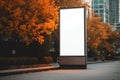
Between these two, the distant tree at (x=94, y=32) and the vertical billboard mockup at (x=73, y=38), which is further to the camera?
the distant tree at (x=94, y=32)

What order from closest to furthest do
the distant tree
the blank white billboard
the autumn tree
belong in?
the autumn tree → the blank white billboard → the distant tree

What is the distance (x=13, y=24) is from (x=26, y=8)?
305cm

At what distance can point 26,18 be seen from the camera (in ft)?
117

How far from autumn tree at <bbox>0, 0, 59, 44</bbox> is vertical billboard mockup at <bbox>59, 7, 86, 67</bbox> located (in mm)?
1822

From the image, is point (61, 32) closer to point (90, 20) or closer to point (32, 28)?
point (32, 28)

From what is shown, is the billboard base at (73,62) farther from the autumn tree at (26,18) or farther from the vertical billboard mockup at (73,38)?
the autumn tree at (26,18)

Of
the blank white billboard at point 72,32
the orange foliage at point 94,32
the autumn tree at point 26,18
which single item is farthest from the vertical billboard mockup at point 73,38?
the orange foliage at point 94,32

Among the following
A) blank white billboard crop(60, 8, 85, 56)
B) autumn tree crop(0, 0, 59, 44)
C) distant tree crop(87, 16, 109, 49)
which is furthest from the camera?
distant tree crop(87, 16, 109, 49)

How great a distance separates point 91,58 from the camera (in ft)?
276

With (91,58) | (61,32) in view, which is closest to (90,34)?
(91,58)

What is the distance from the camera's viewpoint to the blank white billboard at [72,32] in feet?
121

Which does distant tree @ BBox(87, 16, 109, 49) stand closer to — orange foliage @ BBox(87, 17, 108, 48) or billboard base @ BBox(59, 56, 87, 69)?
orange foliage @ BBox(87, 17, 108, 48)

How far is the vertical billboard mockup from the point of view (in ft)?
121

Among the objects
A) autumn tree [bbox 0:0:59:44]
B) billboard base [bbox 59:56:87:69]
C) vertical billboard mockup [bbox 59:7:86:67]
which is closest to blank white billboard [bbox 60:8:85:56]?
vertical billboard mockup [bbox 59:7:86:67]
